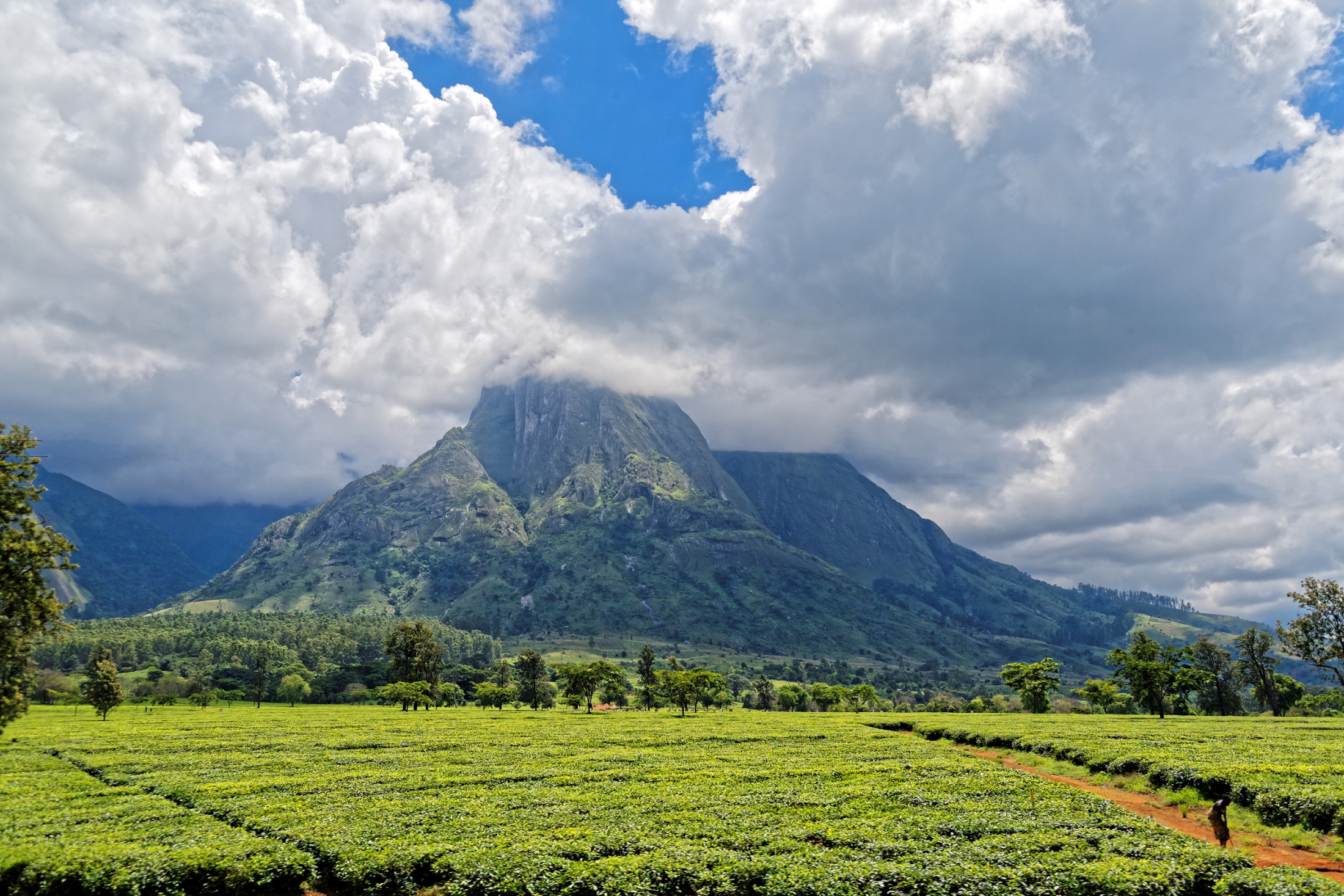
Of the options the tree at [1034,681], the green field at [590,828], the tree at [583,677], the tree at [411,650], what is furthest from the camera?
the tree at [411,650]

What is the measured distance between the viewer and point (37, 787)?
48.6 metres

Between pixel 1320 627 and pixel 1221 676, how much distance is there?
45181 millimetres

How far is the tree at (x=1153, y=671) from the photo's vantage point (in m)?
128

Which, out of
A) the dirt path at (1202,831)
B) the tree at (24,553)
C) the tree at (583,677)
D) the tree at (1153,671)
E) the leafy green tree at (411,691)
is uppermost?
the tree at (24,553)

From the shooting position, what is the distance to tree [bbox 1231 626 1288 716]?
456 feet

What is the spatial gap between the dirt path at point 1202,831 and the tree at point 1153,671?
311 ft

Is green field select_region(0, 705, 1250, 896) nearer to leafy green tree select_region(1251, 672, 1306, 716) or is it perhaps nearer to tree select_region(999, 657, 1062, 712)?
tree select_region(999, 657, 1062, 712)

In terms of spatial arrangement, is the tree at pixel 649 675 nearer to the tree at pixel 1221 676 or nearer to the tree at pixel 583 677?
the tree at pixel 583 677

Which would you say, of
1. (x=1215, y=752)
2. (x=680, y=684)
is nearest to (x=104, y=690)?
(x=680, y=684)

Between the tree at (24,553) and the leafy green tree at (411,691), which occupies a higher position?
the tree at (24,553)

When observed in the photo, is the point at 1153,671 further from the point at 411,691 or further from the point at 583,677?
the point at 411,691

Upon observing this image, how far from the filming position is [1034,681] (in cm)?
15200

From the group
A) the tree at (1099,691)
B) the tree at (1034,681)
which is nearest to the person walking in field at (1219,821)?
the tree at (1034,681)

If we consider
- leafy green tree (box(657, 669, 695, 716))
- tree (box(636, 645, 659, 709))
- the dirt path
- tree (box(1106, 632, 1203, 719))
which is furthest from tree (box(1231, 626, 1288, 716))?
tree (box(636, 645, 659, 709))
